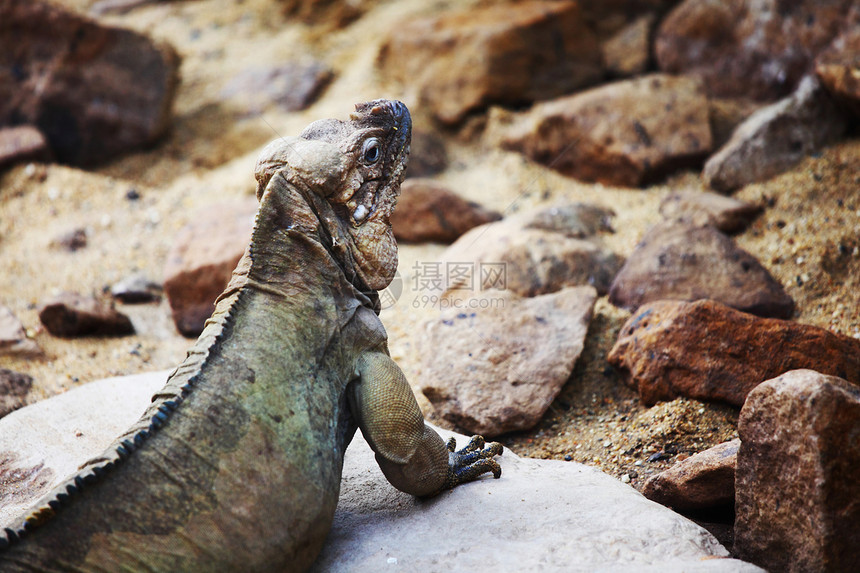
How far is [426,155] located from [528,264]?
358 centimetres

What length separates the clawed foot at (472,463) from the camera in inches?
→ 164

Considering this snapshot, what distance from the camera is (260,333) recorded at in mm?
3572

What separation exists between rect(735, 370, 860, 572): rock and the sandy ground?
1222mm

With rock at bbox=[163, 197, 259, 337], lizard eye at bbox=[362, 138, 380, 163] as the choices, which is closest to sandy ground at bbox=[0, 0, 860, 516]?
rock at bbox=[163, 197, 259, 337]

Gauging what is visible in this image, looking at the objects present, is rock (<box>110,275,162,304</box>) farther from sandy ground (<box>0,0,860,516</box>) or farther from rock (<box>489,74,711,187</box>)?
rock (<box>489,74,711,187</box>)

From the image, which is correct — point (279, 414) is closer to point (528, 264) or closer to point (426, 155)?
point (528, 264)

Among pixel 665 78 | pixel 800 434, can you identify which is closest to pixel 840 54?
pixel 665 78

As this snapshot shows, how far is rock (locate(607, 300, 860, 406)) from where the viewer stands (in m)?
4.96

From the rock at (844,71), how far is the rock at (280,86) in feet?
22.8

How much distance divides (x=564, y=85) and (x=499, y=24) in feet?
4.16

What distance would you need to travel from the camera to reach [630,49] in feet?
34.9

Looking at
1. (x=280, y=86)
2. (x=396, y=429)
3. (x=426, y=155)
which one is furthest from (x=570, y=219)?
(x=280, y=86)

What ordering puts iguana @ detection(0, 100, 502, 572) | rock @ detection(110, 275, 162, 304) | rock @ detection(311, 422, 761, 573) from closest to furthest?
iguana @ detection(0, 100, 502, 572)
rock @ detection(311, 422, 761, 573)
rock @ detection(110, 275, 162, 304)

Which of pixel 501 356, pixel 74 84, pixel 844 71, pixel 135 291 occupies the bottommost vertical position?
pixel 135 291
